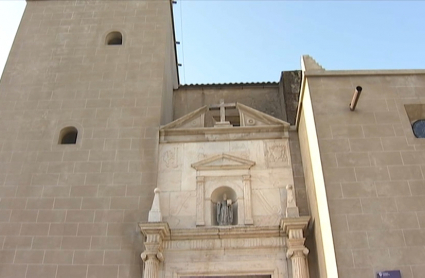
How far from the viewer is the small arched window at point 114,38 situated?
14.1m

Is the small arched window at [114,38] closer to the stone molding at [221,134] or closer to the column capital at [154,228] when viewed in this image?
the stone molding at [221,134]

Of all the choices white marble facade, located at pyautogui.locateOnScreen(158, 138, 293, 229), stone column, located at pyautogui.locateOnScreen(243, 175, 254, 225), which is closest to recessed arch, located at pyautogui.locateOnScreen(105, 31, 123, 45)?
white marble facade, located at pyautogui.locateOnScreen(158, 138, 293, 229)

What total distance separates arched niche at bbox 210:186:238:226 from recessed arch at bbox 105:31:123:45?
607 centimetres

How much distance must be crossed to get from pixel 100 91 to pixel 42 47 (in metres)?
2.66

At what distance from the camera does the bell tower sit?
10055mm

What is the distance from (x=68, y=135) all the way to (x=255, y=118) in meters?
5.02

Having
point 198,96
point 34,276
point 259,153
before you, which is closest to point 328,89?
point 259,153

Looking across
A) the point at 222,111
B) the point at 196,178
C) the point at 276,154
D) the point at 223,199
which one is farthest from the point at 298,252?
the point at 222,111

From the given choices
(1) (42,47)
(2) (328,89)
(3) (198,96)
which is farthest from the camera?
(3) (198,96)

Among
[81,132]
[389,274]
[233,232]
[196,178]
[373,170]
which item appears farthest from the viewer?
[81,132]

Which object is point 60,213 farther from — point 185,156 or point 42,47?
point 42,47

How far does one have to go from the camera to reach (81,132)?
11867mm

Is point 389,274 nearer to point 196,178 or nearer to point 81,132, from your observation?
point 196,178

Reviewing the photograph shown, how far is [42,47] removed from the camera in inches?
539
